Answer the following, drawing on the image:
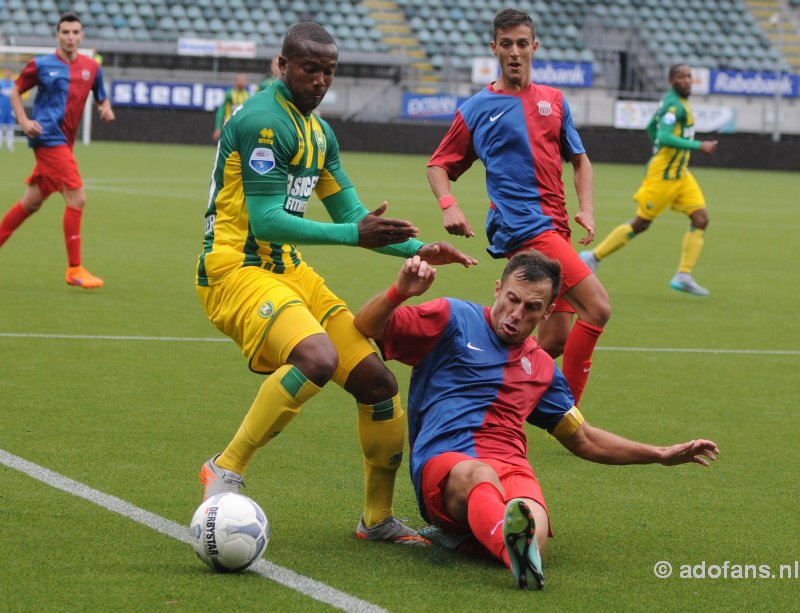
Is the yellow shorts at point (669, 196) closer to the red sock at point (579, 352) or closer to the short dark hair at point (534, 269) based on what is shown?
the red sock at point (579, 352)

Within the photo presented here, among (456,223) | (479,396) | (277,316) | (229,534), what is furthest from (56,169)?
(229,534)

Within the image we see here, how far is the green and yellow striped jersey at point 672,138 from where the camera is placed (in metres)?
12.8

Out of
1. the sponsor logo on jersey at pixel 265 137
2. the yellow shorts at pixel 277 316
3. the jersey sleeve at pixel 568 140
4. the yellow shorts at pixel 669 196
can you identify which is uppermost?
the sponsor logo on jersey at pixel 265 137

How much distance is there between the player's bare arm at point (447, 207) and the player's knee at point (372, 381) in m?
1.47

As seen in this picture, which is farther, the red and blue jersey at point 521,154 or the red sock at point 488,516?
the red and blue jersey at point 521,154

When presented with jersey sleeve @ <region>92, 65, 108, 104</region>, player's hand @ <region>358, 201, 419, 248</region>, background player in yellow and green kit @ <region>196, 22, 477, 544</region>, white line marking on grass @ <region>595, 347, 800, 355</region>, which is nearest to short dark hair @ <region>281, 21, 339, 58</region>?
background player in yellow and green kit @ <region>196, 22, 477, 544</region>

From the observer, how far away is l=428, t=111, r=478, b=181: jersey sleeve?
22.9 feet

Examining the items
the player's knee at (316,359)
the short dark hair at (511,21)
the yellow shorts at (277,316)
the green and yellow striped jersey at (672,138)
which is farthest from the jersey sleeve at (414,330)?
the green and yellow striped jersey at (672,138)

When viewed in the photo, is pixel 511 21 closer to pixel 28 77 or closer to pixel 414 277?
pixel 414 277

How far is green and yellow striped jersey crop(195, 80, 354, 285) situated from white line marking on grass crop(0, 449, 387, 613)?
0.91 metres

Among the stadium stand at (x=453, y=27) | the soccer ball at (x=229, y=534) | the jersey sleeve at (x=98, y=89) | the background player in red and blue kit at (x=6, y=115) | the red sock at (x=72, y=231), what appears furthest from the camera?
the stadium stand at (x=453, y=27)

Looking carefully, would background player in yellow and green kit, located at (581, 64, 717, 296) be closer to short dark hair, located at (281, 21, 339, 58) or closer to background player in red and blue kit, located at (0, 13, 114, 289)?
background player in red and blue kit, located at (0, 13, 114, 289)

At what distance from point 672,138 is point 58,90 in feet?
18.9

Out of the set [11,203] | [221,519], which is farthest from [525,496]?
[11,203]
